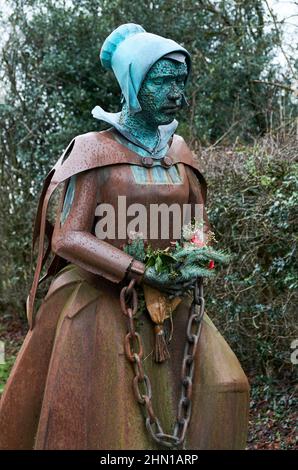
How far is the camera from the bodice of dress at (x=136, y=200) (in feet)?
11.2

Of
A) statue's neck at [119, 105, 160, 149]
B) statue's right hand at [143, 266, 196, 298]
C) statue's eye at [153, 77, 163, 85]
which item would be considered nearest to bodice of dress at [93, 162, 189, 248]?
statue's neck at [119, 105, 160, 149]

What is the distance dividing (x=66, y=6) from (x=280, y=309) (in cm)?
554

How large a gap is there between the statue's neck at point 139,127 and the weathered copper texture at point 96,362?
0.10 metres

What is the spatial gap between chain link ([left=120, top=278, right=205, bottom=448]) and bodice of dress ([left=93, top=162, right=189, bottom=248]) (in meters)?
0.28

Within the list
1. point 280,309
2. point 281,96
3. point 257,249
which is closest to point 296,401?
point 280,309

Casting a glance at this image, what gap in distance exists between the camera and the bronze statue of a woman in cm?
326

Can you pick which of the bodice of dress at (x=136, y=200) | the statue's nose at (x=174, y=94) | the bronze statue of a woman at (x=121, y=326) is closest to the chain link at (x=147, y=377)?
the bronze statue of a woman at (x=121, y=326)

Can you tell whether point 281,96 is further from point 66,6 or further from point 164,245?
point 164,245

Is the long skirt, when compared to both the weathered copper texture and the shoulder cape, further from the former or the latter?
the shoulder cape

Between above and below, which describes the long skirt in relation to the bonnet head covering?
below

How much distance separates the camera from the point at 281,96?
10430mm

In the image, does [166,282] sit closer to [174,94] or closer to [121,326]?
[121,326]
